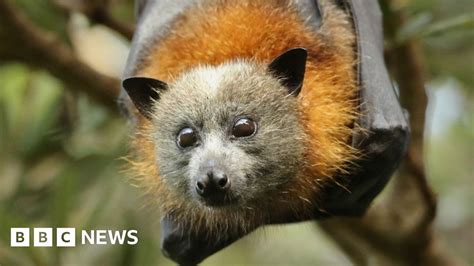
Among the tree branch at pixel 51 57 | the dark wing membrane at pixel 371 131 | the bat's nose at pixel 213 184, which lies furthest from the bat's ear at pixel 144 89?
the tree branch at pixel 51 57

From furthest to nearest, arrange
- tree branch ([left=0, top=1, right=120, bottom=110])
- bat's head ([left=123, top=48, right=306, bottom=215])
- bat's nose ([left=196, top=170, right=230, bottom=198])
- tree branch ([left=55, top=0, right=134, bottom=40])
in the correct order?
tree branch ([left=55, top=0, right=134, bottom=40]) < tree branch ([left=0, top=1, right=120, bottom=110]) < bat's head ([left=123, top=48, right=306, bottom=215]) < bat's nose ([left=196, top=170, right=230, bottom=198])

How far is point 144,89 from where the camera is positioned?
3.75 m

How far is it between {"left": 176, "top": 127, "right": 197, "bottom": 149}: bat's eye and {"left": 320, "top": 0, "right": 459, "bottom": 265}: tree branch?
1.29 metres

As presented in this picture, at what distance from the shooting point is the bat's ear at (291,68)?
358cm

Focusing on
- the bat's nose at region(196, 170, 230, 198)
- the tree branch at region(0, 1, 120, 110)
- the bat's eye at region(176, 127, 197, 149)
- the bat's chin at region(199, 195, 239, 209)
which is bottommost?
the bat's chin at region(199, 195, 239, 209)

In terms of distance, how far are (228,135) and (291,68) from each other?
36cm

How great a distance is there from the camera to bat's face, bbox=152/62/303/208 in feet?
11.3

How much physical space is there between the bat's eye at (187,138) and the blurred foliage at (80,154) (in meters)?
0.64

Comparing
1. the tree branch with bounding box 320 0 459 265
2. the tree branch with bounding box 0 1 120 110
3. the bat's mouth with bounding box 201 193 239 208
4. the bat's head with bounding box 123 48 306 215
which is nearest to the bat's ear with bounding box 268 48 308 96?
the bat's head with bounding box 123 48 306 215

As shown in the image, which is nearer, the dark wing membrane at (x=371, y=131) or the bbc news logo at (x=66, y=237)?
the dark wing membrane at (x=371, y=131)

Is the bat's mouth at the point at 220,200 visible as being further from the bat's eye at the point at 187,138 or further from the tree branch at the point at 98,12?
the tree branch at the point at 98,12

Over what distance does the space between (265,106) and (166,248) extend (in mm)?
882

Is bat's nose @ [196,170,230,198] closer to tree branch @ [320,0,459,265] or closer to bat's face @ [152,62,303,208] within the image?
bat's face @ [152,62,303,208]

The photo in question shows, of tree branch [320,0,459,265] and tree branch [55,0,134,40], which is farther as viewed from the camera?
tree branch [55,0,134,40]
